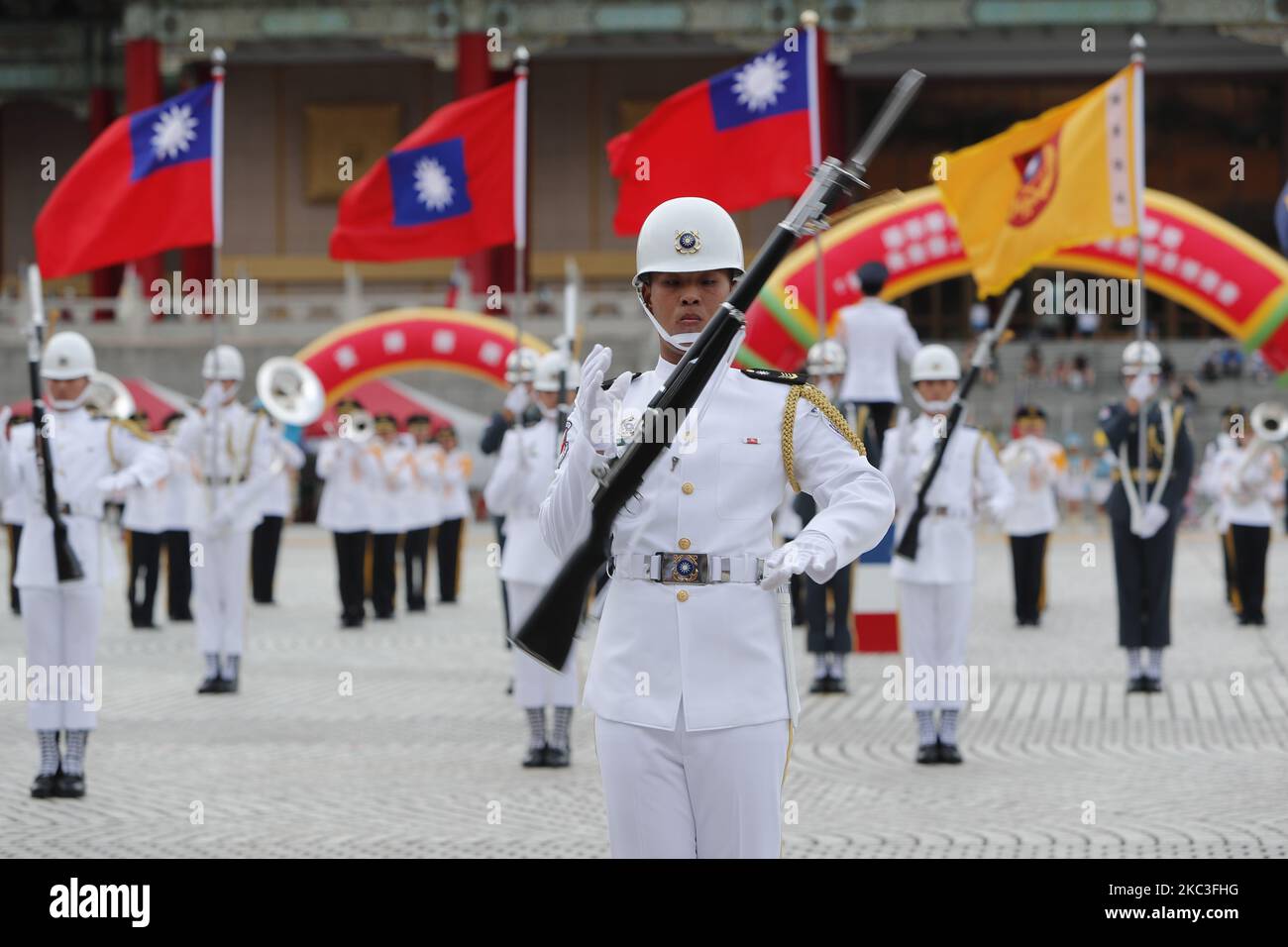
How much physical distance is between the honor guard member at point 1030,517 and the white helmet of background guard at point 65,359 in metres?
7.67

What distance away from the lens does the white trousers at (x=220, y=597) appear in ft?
35.8

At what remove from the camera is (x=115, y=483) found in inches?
322

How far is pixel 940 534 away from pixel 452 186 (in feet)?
15.0

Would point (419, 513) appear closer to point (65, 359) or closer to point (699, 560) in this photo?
point (65, 359)

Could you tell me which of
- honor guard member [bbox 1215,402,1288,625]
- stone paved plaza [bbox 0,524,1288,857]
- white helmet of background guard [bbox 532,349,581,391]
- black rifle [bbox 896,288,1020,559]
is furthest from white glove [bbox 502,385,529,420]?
honor guard member [bbox 1215,402,1288,625]

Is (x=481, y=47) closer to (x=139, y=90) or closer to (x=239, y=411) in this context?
(x=139, y=90)

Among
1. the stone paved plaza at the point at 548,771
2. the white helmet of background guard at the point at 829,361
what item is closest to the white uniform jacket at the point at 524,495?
the stone paved plaza at the point at 548,771

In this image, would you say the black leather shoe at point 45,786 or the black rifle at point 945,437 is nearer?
the black leather shoe at point 45,786

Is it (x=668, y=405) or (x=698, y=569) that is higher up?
(x=668, y=405)

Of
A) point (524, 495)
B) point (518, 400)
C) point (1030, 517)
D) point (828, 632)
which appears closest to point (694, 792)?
point (524, 495)

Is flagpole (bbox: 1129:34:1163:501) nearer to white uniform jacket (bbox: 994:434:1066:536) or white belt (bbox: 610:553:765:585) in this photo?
white uniform jacket (bbox: 994:434:1066:536)

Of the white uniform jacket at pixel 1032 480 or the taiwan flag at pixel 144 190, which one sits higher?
the taiwan flag at pixel 144 190

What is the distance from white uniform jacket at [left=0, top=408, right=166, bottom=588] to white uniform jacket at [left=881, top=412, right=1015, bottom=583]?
3627mm

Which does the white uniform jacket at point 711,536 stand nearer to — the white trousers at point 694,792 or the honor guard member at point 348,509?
the white trousers at point 694,792
